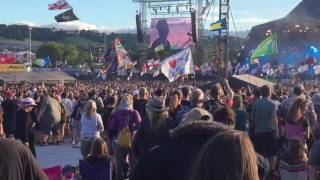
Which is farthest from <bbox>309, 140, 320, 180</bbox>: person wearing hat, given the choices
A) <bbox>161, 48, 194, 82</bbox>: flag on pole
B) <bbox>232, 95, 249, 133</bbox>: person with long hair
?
<bbox>161, 48, 194, 82</bbox>: flag on pole

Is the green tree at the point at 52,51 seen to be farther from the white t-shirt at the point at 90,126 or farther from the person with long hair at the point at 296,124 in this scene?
the person with long hair at the point at 296,124

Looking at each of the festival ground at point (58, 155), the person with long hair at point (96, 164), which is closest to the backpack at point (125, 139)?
the person with long hair at point (96, 164)

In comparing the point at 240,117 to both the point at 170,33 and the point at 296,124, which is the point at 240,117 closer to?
the point at 296,124

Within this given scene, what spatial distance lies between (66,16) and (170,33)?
84.8 ft

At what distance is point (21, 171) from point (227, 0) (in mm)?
23410

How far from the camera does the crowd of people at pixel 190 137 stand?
2500mm

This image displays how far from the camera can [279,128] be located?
32.0 feet

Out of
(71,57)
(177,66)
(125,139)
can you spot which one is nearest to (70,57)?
(71,57)

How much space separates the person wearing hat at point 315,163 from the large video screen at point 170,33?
158 ft

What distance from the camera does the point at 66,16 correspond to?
98.3ft

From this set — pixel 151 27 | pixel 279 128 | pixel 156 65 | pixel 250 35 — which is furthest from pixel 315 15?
pixel 279 128

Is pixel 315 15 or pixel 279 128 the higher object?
pixel 315 15

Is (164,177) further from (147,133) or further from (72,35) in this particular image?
(72,35)

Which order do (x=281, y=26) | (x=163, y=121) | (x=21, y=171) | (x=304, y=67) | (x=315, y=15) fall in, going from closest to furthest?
(x=21, y=171), (x=163, y=121), (x=304, y=67), (x=281, y=26), (x=315, y=15)
